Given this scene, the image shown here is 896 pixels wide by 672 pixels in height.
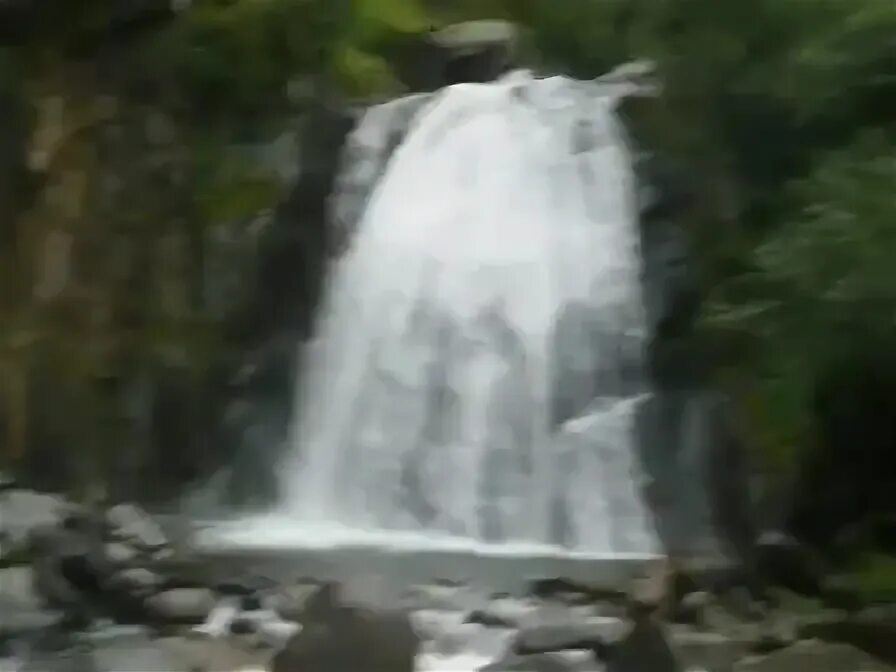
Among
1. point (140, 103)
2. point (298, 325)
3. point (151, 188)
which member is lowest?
point (298, 325)

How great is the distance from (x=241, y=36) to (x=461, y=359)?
1247 mm

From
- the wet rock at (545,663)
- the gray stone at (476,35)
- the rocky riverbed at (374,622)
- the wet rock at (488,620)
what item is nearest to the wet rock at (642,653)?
the rocky riverbed at (374,622)

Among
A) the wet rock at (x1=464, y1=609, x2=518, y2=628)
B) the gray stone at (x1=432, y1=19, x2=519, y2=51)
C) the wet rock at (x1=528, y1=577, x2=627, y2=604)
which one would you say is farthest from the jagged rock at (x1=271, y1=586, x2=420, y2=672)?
the gray stone at (x1=432, y1=19, x2=519, y2=51)

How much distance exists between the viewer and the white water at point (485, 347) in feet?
12.0

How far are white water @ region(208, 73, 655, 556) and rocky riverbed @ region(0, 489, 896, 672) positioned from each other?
0.53 meters

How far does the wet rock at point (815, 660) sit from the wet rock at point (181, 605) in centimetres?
123

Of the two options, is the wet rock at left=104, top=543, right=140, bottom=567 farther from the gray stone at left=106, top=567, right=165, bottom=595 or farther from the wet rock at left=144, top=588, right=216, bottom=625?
the wet rock at left=144, top=588, right=216, bottom=625

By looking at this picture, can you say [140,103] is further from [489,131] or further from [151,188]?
[489,131]

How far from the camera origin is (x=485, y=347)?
392cm

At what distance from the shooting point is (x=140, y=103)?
12.8 feet

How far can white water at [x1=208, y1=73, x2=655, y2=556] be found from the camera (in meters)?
3.65

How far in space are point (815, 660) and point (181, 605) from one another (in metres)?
1.44

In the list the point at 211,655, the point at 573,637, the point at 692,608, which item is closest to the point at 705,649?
the point at 692,608

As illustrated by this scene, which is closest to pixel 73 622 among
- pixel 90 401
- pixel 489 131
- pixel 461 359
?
pixel 90 401
